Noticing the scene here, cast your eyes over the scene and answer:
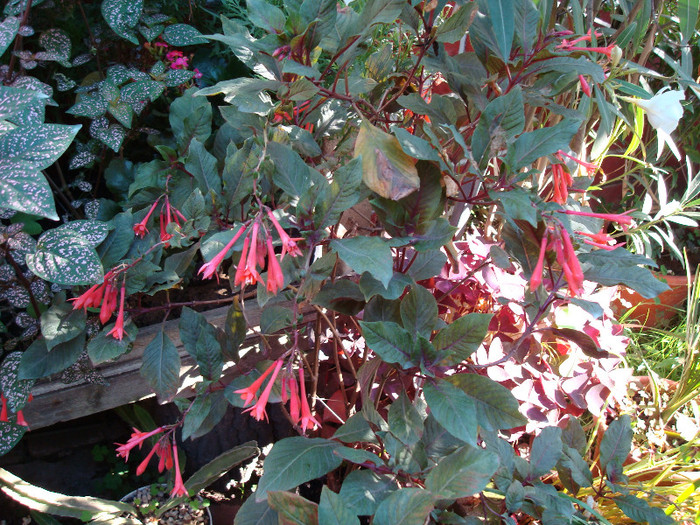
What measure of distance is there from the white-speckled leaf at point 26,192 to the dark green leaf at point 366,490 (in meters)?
0.51

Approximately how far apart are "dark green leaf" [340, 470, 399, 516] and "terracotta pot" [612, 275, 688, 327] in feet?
5.12

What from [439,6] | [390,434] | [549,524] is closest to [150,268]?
[390,434]

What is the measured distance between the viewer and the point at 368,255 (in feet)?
1.90

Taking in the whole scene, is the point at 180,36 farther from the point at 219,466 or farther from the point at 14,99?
the point at 219,466

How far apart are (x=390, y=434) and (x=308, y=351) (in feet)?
1.96

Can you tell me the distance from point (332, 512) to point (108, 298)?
49 centimetres

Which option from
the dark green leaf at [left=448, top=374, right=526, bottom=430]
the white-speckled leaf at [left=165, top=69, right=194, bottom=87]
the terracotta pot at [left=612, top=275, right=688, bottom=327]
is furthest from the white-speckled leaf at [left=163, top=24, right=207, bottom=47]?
the terracotta pot at [left=612, top=275, right=688, bottom=327]

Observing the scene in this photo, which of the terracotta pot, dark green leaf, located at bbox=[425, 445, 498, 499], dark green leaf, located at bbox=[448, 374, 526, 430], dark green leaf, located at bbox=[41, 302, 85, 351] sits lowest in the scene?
the terracotta pot

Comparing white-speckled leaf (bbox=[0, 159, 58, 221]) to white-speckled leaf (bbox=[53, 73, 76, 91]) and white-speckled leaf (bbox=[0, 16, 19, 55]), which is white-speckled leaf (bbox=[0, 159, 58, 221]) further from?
white-speckled leaf (bbox=[53, 73, 76, 91])

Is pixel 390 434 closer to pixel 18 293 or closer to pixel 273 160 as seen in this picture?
pixel 273 160

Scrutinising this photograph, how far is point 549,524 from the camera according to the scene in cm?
74

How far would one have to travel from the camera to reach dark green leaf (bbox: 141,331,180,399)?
85 cm

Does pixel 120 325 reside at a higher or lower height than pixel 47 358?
higher

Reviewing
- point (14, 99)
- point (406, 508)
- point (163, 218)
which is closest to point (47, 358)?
point (163, 218)
